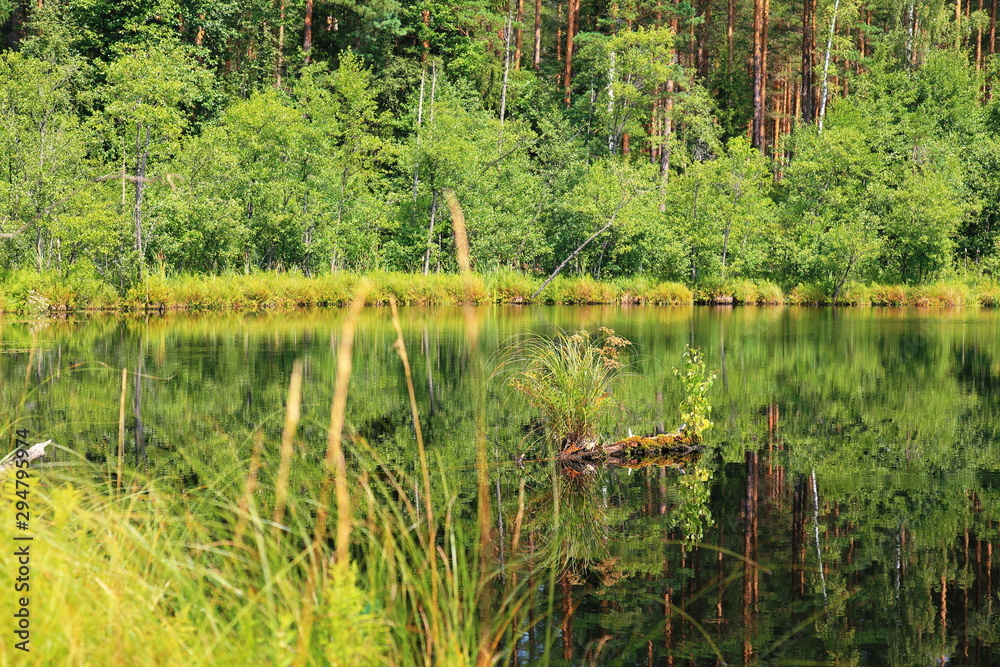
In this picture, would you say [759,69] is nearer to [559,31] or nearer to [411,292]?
[559,31]

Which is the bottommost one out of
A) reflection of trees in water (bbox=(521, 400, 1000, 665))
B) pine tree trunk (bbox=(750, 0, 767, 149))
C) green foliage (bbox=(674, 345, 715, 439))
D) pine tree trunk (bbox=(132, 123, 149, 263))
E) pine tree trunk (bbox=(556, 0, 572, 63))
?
reflection of trees in water (bbox=(521, 400, 1000, 665))

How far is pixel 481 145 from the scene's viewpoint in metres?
44.2

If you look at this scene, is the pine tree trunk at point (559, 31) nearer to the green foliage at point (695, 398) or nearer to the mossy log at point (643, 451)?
the green foliage at point (695, 398)

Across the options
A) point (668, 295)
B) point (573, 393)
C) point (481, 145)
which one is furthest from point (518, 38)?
point (573, 393)

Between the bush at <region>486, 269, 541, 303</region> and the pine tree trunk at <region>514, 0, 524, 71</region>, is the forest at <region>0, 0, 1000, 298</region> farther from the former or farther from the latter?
the bush at <region>486, 269, 541, 303</region>

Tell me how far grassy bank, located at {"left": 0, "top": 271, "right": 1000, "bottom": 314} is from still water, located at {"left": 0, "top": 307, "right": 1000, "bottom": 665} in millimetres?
7550

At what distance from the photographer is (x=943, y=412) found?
14297 millimetres

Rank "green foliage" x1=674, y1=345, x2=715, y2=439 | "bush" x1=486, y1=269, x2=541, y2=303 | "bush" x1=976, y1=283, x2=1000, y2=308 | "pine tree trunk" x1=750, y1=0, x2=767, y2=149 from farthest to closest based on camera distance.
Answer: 1. "pine tree trunk" x1=750, y1=0, x2=767, y2=149
2. "bush" x1=976, y1=283, x2=1000, y2=308
3. "bush" x1=486, y1=269, x2=541, y2=303
4. "green foliage" x1=674, y1=345, x2=715, y2=439

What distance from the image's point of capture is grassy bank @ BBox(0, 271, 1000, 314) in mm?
30078

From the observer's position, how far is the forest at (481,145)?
3369 cm

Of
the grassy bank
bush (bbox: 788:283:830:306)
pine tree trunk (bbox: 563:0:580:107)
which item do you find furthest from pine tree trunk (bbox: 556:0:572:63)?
bush (bbox: 788:283:830:306)

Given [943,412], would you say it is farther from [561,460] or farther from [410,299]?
[410,299]

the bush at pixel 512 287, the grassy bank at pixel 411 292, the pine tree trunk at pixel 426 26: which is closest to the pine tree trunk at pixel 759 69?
the grassy bank at pixel 411 292

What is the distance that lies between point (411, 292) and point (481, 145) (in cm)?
935
